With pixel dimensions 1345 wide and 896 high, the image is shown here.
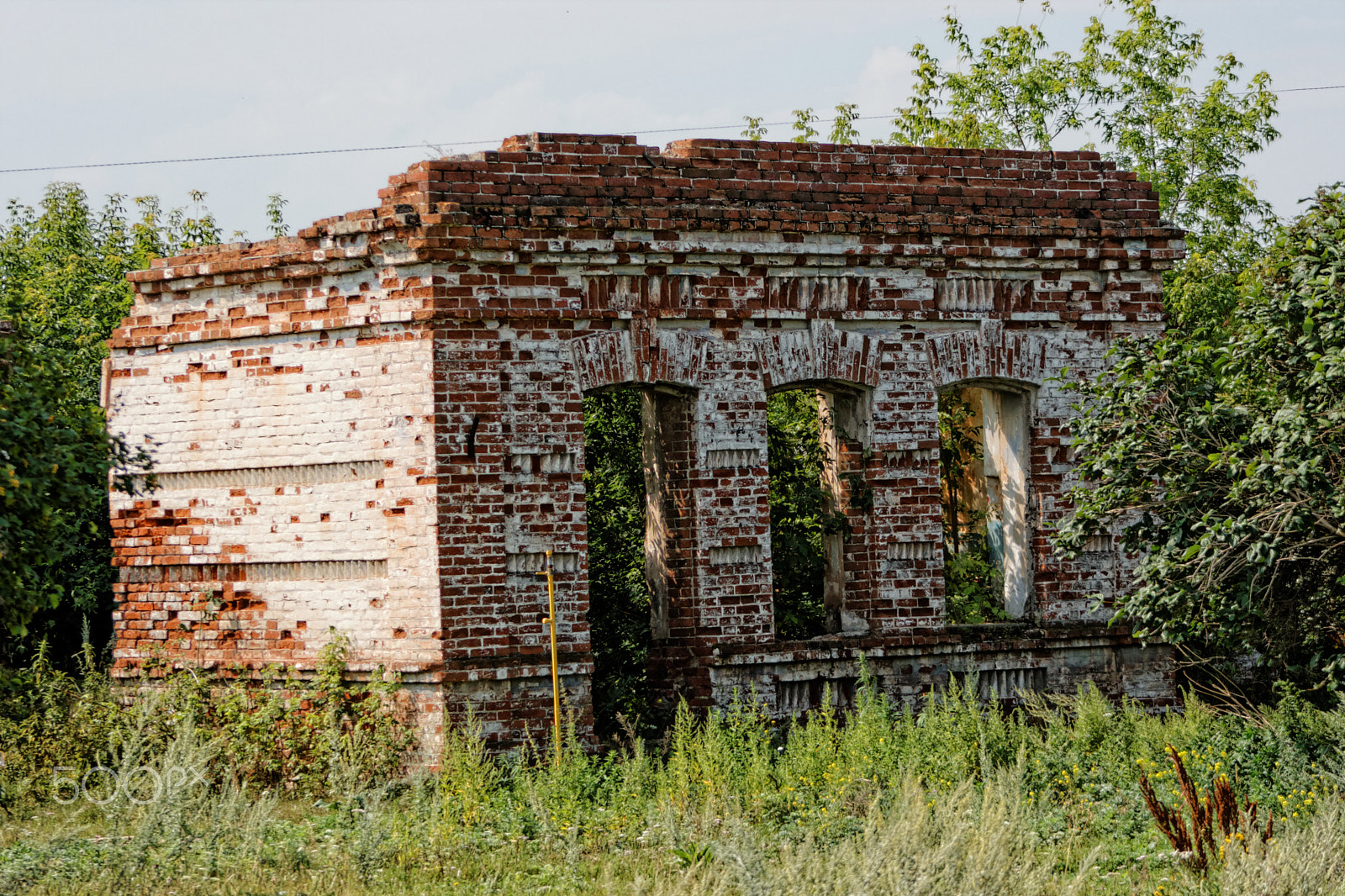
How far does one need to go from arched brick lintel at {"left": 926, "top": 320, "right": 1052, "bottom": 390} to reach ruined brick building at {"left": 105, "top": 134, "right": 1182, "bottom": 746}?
2 centimetres

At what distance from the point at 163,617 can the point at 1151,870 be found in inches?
296

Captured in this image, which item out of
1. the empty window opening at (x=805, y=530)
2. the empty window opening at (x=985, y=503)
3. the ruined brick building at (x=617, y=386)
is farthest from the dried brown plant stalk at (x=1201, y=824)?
the empty window opening at (x=985, y=503)

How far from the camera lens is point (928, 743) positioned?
31.2 feet

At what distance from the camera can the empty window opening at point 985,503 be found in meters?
11.8

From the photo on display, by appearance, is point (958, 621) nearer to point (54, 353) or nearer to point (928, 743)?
point (928, 743)

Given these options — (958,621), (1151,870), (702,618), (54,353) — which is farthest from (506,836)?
(958,621)

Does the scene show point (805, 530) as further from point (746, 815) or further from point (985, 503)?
point (746, 815)

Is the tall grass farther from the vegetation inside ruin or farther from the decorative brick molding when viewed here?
the decorative brick molding

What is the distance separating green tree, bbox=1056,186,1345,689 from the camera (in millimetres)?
8508

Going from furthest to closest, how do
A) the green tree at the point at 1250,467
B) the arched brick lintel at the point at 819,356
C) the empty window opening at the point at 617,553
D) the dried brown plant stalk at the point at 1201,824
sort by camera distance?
the empty window opening at the point at 617,553 < the arched brick lintel at the point at 819,356 < the green tree at the point at 1250,467 < the dried brown plant stalk at the point at 1201,824

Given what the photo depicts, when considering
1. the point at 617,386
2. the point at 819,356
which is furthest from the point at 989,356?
the point at 617,386

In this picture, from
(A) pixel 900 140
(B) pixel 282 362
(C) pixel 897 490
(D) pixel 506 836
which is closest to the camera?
(D) pixel 506 836

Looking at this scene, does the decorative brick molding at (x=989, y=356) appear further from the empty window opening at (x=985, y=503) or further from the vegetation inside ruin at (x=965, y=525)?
the vegetation inside ruin at (x=965, y=525)

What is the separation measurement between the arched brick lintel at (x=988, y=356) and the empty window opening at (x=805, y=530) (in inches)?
40.4
